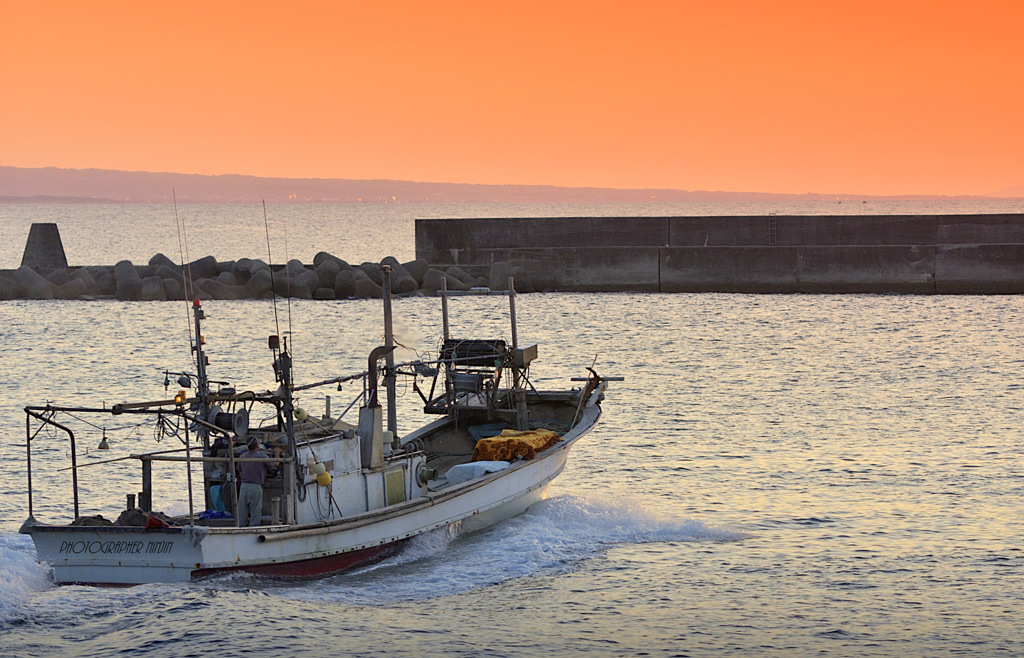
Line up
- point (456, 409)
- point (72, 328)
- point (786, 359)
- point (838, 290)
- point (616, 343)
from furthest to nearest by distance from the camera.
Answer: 1. point (838, 290)
2. point (72, 328)
3. point (616, 343)
4. point (786, 359)
5. point (456, 409)

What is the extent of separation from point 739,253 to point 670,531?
45.5 m

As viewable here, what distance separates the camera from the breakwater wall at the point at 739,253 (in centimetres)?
5981

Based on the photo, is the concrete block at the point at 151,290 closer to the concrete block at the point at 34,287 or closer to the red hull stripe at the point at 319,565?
the concrete block at the point at 34,287

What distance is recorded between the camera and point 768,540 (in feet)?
58.5

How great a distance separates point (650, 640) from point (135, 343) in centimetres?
3534

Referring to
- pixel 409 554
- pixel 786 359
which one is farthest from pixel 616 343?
pixel 409 554

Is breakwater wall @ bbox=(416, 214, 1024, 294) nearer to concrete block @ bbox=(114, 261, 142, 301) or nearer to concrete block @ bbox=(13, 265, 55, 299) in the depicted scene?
concrete block @ bbox=(114, 261, 142, 301)

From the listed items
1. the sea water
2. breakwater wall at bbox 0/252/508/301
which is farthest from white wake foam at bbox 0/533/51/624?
breakwater wall at bbox 0/252/508/301

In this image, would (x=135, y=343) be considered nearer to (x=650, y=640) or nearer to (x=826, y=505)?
(x=826, y=505)

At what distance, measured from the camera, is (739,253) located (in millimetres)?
62469

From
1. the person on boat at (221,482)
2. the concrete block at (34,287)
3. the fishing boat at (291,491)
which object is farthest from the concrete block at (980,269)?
the person on boat at (221,482)

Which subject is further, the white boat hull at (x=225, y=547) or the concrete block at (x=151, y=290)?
the concrete block at (x=151, y=290)

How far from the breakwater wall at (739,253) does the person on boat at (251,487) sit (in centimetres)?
4685

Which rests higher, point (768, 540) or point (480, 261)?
point (480, 261)
